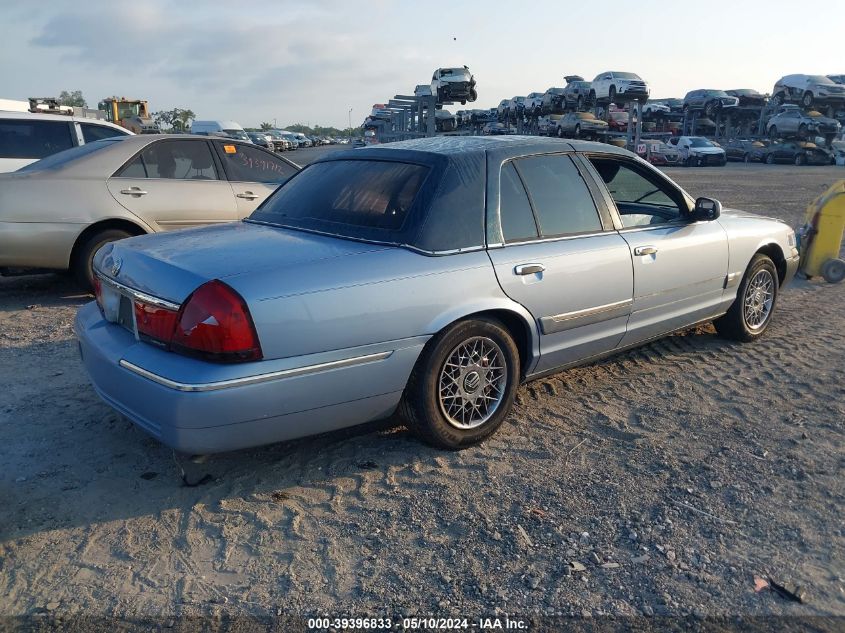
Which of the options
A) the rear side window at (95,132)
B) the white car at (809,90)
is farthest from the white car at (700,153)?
the rear side window at (95,132)

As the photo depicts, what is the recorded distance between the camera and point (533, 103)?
48.1m

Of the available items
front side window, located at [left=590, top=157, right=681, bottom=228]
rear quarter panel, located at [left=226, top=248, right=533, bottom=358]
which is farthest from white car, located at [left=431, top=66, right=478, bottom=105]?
rear quarter panel, located at [left=226, top=248, right=533, bottom=358]

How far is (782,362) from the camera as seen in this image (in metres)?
5.25

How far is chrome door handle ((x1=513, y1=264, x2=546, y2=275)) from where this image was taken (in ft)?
12.5

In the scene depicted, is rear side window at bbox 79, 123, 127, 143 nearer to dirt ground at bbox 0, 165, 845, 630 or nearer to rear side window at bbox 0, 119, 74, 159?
rear side window at bbox 0, 119, 74, 159

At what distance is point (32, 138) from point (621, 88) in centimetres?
3246

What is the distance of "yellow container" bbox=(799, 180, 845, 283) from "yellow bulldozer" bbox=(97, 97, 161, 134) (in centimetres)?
3023

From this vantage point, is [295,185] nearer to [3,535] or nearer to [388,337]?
[388,337]

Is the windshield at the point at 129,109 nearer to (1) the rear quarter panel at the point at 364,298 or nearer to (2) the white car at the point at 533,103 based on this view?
(2) the white car at the point at 533,103

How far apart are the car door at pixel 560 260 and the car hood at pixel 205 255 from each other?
0.83 m

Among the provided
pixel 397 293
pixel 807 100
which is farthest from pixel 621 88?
pixel 397 293

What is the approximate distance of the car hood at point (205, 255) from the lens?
312cm

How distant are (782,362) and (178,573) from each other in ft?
14.4

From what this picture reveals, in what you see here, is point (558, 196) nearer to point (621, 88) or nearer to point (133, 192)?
point (133, 192)
